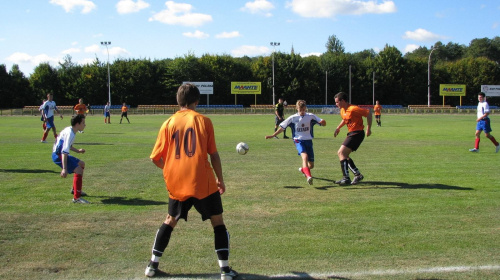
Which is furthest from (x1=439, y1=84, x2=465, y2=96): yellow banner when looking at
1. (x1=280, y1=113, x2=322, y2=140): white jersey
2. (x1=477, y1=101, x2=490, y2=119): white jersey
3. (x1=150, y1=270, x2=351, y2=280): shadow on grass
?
(x1=150, y1=270, x2=351, y2=280): shadow on grass

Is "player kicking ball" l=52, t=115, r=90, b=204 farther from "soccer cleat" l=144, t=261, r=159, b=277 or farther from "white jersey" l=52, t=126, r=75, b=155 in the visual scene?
"soccer cleat" l=144, t=261, r=159, b=277

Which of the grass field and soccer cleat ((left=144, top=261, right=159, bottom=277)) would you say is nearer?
soccer cleat ((left=144, top=261, right=159, bottom=277))

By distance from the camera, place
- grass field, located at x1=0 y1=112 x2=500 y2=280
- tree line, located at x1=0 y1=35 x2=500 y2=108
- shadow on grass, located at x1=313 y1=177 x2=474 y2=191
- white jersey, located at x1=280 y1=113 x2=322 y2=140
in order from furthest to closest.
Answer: tree line, located at x1=0 y1=35 x2=500 y2=108 < white jersey, located at x1=280 y1=113 x2=322 y2=140 < shadow on grass, located at x1=313 y1=177 x2=474 y2=191 < grass field, located at x1=0 y1=112 x2=500 y2=280

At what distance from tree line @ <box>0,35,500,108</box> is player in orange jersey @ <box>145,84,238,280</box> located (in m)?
74.1

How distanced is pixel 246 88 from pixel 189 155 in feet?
240

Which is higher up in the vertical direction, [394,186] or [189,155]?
[189,155]

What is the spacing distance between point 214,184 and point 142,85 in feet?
253

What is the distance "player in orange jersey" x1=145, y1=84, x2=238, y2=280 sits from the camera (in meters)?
4.11

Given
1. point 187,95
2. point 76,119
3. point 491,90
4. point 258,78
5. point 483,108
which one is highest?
point 258,78

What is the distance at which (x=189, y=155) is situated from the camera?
412cm

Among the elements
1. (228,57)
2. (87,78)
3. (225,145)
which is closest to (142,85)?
(87,78)

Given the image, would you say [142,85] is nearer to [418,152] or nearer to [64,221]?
[418,152]

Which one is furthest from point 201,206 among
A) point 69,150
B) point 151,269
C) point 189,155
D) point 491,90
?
point 491,90

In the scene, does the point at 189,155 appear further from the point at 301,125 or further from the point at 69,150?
the point at 301,125
